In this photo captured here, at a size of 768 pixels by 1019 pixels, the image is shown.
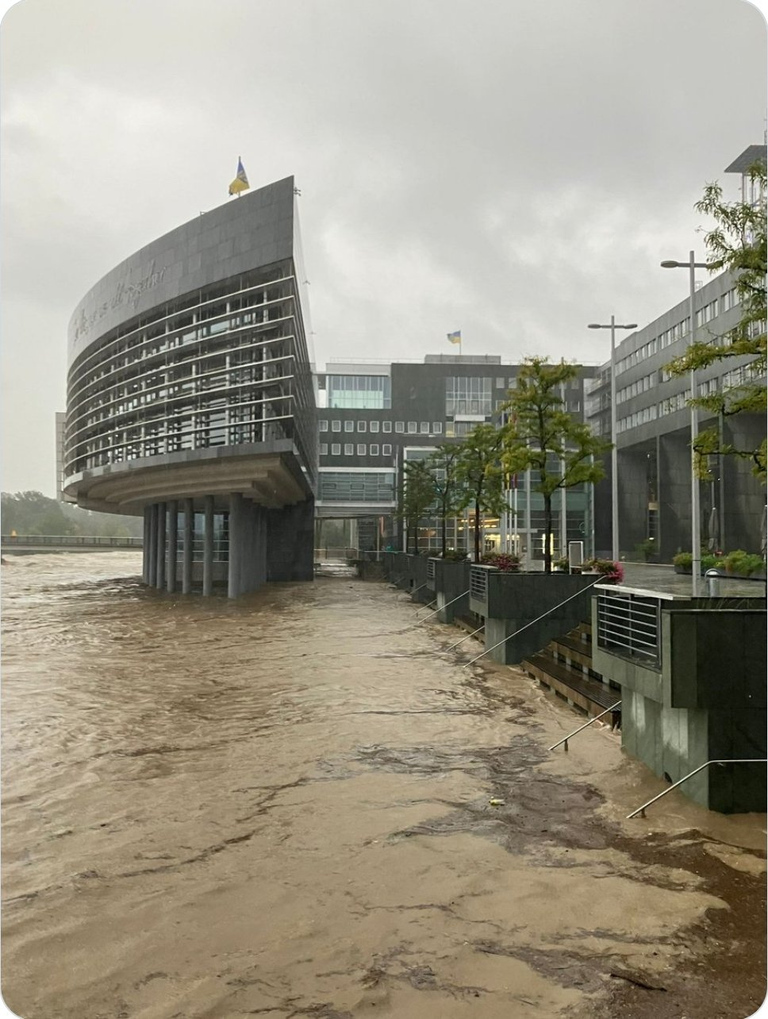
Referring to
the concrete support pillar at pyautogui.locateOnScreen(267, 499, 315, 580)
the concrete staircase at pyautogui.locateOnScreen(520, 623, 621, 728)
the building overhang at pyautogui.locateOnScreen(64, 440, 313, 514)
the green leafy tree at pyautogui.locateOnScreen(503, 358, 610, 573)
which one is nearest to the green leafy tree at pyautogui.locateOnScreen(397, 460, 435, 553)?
the concrete support pillar at pyautogui.locateOnScreen(267, 499, 315, 580)

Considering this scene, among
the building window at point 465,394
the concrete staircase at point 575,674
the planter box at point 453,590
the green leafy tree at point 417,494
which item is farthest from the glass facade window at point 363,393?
the concrete staircase at point 575,674

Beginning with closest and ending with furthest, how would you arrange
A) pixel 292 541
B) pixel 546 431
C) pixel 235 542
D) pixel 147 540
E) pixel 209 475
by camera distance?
pixel 546 431 → pixel 209 475 → pixel 235 542 → pixel 147 540 → pixel 292 541

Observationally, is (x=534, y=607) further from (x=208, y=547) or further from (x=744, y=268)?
(x=208, y=547)

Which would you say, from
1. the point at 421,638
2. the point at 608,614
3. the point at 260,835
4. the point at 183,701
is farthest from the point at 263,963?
the point at 421,638

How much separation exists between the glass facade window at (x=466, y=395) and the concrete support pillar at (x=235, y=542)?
40.1 meters

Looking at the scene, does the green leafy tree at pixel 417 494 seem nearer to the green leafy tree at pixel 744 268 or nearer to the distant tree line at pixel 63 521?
the green leafy tree at pixel 744 268

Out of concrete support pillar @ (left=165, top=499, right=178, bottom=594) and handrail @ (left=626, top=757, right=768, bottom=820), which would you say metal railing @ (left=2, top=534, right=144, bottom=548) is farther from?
handrail @ (left=626, top=757, right=768, bottom=820)

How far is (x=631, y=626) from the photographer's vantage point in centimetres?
862

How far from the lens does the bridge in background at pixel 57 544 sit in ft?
312

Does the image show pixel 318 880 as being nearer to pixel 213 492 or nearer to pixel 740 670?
pixel 740 670

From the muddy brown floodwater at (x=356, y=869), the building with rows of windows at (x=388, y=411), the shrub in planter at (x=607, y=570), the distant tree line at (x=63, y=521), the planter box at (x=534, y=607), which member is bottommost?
the muddy brown floodwater at (x=356, y=869)

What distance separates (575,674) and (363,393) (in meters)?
61.7

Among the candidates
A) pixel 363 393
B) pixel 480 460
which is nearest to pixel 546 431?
pixel 480 460

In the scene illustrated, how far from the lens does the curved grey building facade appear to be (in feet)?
92.6
